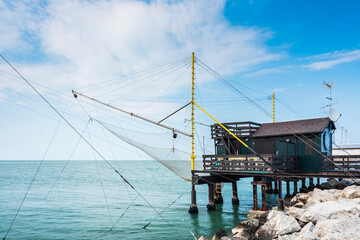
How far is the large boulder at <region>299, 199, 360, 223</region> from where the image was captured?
11791 mm

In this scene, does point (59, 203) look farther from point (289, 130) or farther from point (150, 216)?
point (289, 130)

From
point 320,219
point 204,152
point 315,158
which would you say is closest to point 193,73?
point 204,152

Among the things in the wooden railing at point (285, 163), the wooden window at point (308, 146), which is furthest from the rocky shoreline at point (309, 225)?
the wooden window at point (308, 146)

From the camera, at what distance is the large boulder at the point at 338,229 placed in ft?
30.3

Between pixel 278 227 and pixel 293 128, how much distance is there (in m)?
13.3

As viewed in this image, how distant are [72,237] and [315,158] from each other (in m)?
17.3

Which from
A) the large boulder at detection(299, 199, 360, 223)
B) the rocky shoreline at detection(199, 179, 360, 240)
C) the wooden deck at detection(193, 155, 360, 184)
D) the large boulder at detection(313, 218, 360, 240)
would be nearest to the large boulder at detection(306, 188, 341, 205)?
the wooden deck at detection(193, 155, 360, 184)

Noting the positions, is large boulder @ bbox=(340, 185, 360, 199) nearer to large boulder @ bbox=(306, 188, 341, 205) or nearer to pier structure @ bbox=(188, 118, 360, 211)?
large boulder @ bbox=(306, 188, 341, 205)

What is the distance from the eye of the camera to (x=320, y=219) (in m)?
11.7

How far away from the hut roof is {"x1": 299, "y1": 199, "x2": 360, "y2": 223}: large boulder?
985 centimetres

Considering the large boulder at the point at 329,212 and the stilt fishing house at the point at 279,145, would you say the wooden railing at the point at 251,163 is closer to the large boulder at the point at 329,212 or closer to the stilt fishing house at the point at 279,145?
the stilt fishing house at the point at 279,145

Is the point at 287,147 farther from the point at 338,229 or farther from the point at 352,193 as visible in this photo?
the point at 338,229

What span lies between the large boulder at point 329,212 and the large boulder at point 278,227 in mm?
804

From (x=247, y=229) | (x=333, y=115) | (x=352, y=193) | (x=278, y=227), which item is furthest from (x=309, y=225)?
(x=333, y=115)
